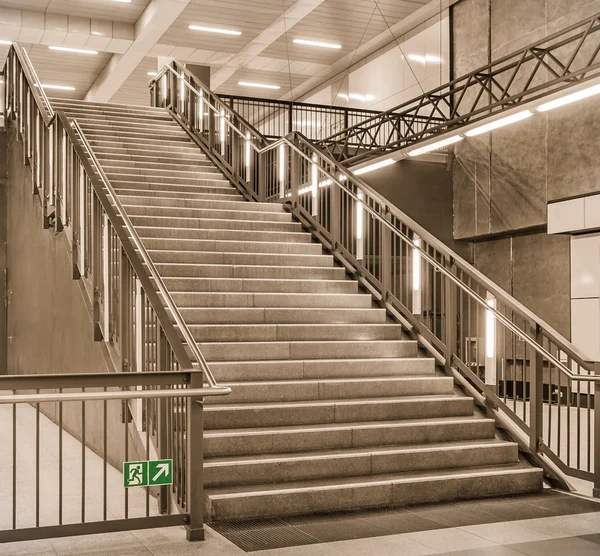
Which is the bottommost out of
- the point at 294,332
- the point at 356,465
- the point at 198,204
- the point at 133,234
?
the point at 356,465

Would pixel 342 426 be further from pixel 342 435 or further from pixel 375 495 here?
pixel 375 495

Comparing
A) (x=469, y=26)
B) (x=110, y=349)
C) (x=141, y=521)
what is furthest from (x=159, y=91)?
(x=141, y=521)

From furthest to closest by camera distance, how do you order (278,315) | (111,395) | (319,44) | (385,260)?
(319,44), (385,260), (278,315), (111,395)

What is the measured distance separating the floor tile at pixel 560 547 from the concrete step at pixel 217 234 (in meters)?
5.05

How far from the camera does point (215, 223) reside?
8.95 meters

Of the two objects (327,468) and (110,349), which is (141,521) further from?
(110,349)

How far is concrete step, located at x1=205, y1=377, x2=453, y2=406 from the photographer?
20.0 ft

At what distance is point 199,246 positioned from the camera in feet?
27.3

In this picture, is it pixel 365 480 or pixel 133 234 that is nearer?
pixel 365 480

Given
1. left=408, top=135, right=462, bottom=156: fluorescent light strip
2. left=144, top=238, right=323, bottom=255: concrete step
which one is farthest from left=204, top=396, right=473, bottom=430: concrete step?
left=408, top=135, right=462, bottom=156: fluorescent light strip

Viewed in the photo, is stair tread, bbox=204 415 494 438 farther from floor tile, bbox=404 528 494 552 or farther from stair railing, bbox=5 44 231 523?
floor tile, bbox=404 528 494 552

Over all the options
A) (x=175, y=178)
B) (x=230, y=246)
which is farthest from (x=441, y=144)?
(x=230, y=246)

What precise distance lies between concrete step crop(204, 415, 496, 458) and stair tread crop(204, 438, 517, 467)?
0.03 m

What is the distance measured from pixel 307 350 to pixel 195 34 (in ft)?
42.4
